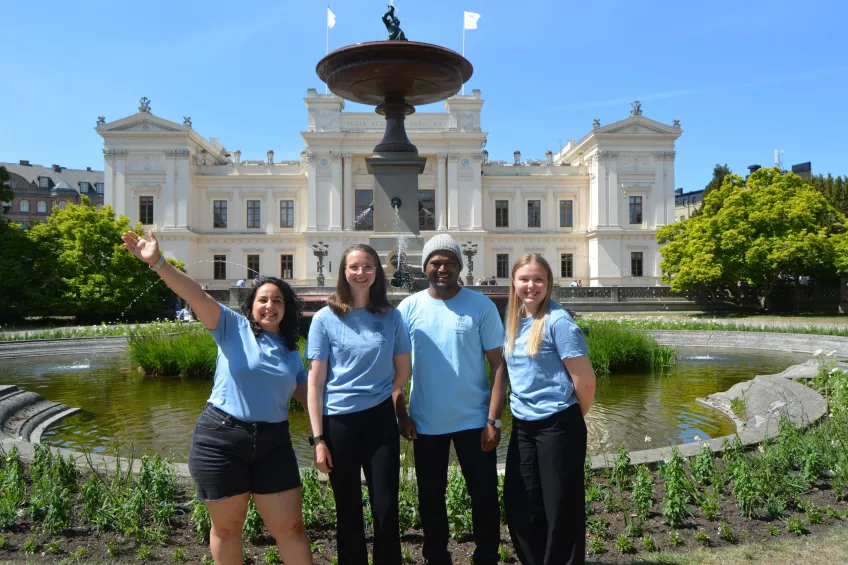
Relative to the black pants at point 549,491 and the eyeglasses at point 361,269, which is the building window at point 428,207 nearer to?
the eyeglasses at point 361,269

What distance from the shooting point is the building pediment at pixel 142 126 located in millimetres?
47500

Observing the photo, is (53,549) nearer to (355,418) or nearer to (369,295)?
(355,418)

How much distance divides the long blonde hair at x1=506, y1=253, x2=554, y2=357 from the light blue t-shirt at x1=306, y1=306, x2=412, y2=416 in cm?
60

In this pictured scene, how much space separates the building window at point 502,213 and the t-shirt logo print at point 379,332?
49.4 m

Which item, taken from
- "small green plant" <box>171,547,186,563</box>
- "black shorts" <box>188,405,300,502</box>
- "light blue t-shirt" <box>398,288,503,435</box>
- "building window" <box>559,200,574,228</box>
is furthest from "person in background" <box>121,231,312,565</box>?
"building window" <box>559,200,574,228</box>

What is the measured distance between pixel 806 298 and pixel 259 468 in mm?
36136

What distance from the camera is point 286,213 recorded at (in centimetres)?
5144

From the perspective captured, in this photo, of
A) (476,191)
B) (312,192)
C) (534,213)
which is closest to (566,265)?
(534,213)

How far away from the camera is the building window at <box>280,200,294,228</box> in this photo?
5138 cm

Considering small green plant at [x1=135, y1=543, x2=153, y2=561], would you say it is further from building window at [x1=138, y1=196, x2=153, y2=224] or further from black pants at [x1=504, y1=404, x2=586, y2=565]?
building window at [x1=138, y1=196, x2=153, y2=224]

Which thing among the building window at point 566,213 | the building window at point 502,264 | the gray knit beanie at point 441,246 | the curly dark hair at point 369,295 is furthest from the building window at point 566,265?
the curly dark hair at point 369,295

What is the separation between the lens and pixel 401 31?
13156 mm

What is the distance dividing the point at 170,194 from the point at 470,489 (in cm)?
4898

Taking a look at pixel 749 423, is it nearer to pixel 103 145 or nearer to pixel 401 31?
pixel 401 31
